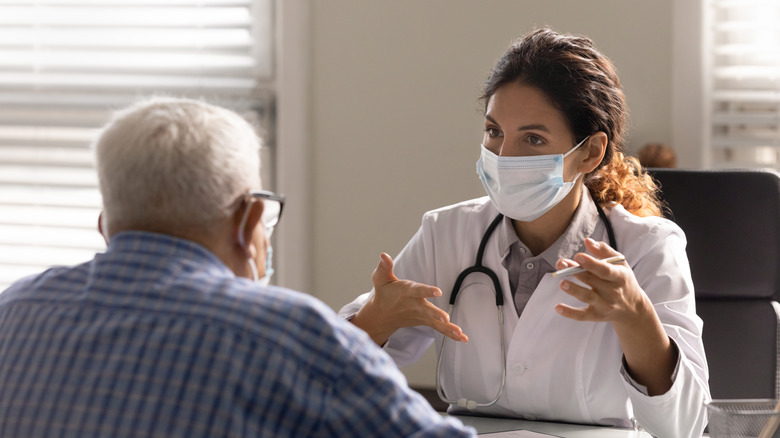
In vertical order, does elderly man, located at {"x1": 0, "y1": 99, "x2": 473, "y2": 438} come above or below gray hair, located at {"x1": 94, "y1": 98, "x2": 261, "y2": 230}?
below

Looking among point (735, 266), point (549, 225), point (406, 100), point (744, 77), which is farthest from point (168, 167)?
point (744, 77)

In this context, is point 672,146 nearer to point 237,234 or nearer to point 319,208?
point 319,208

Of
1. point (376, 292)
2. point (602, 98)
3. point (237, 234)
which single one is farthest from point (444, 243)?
point (237, 234)

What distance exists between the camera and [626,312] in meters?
1.37

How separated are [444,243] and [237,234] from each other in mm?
875

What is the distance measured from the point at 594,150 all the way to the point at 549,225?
0.59ft

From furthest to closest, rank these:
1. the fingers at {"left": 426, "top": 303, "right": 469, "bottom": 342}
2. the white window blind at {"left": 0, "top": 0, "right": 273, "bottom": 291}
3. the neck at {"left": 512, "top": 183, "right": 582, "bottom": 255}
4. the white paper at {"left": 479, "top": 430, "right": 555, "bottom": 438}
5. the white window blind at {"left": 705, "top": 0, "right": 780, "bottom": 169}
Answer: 1. the white window blind at {"left": 0, "top": 0, "right": 273, "bottom": 291}
2. the white window blind at {"left": 705, "top": 0, "right": 780, "bottom": 169}
3. the neck at {"left": 512, "top": 183, "right": 582, "bottom": 255}
4. the fingers at {"left": 426, "top": 303, "right": 469, "bottom": 342}
5. the white paper at {"left": 479, "top": 430, "right": 555, "bottom": 438}

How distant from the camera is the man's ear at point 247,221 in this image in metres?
1.00

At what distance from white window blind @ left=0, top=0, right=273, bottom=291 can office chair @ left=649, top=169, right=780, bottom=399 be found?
1.79m

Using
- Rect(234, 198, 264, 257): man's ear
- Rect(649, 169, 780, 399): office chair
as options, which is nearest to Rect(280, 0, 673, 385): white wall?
Rect(649, 169, 780, 399): office chair

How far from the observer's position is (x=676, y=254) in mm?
1646

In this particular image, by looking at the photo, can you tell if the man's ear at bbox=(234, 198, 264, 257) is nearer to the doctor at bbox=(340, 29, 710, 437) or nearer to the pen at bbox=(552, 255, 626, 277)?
the pen at bbox=(552, 255, 626, 277)

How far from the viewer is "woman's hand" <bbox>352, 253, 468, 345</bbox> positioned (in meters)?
1.56

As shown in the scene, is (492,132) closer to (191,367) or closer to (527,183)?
(527,183)
